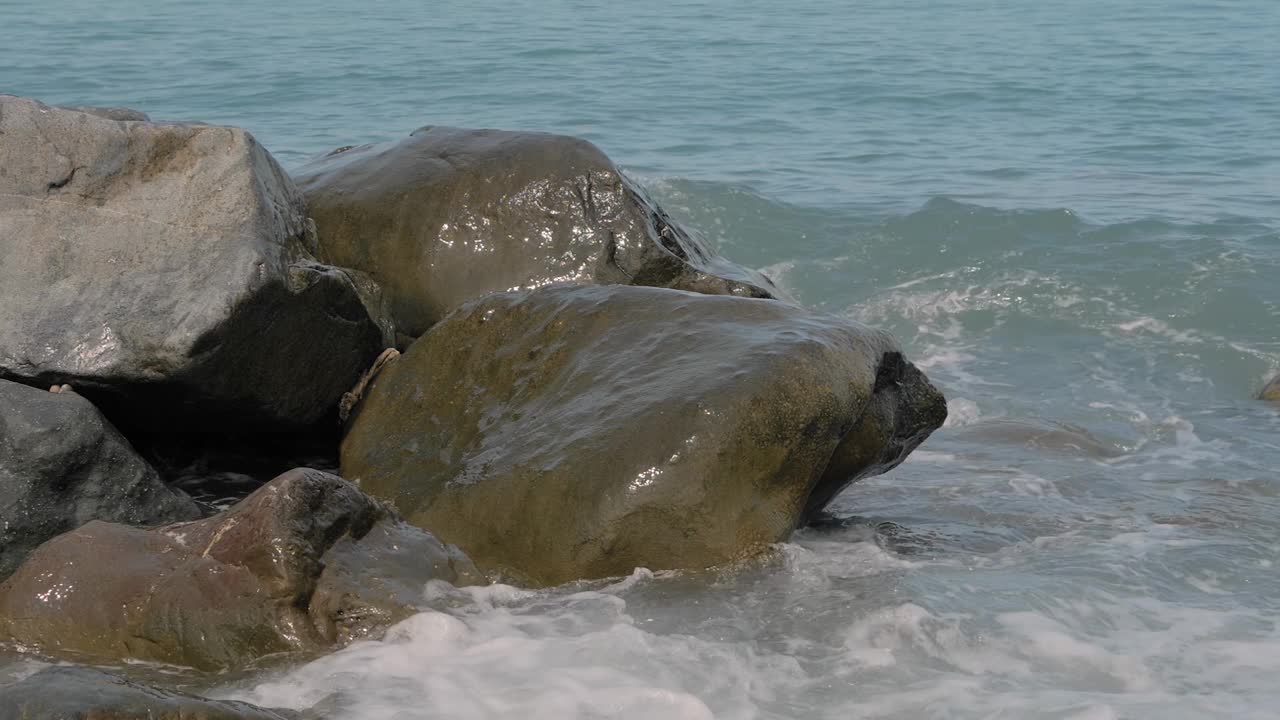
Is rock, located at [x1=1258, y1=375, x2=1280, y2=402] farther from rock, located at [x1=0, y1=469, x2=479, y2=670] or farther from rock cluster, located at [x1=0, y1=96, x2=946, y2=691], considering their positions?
rock, located at [x1=0, y1=469, x2=479, y2=670]

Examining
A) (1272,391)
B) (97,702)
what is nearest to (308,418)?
(97,702)

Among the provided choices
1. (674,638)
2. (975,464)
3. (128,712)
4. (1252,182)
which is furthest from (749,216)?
(128,712)

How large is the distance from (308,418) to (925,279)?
681 cm

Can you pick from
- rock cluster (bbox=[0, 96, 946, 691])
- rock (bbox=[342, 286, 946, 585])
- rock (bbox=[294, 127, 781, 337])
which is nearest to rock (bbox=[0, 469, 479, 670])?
rock cluster (bbox=[0, 96, 946, 691])

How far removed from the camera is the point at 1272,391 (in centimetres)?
844

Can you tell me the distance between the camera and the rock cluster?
394 centimetres

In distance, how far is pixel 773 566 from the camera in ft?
14.9

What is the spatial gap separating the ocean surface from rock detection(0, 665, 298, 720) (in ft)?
2.00

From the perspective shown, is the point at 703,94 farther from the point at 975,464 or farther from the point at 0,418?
the point at 0,418

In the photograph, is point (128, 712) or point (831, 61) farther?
point (831, 61)

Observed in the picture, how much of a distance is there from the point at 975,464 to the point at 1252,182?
8.69 meters

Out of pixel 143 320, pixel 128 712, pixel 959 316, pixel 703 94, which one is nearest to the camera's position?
pixel 128 712

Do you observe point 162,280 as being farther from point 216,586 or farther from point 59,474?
point 216,586

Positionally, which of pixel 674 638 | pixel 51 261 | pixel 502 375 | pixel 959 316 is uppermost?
pixel 51 261
